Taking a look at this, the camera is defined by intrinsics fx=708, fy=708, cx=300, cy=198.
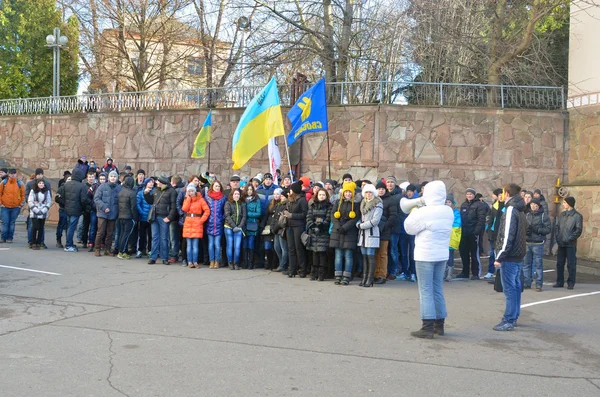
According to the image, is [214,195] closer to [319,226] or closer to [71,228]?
[319,226]

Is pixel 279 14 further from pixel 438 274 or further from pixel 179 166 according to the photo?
pixel 438 274

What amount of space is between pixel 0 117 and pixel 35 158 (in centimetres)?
261

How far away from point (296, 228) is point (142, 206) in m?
3.87

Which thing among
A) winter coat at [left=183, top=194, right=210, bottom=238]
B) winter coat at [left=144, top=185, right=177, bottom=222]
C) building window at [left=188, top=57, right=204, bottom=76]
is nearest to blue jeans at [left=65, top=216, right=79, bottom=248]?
winter coat at [left=144, top=185, right=177, bottom=222]

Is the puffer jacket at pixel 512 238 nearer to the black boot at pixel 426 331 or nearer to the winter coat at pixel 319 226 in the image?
the black boot at pixel 426 331

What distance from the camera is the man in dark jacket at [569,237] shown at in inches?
495

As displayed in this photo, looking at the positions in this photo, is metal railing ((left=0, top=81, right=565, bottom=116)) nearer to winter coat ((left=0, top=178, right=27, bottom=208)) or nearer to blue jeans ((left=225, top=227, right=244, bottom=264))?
winter coat ((left=0, top=178, right=27, bottom=208))

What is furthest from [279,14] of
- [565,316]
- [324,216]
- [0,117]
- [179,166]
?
[565,316]

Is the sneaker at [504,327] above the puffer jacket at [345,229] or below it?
below

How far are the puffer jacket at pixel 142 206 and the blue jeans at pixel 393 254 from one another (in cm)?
516

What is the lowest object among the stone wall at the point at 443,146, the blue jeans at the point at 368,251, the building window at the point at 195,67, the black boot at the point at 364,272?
the black boot at the point at 364,272

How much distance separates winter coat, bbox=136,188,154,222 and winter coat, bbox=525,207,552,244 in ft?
24.9

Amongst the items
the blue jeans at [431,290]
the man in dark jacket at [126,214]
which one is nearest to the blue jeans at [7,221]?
the man in dark jacket at [126,214]

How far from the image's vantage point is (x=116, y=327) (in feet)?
26.4
